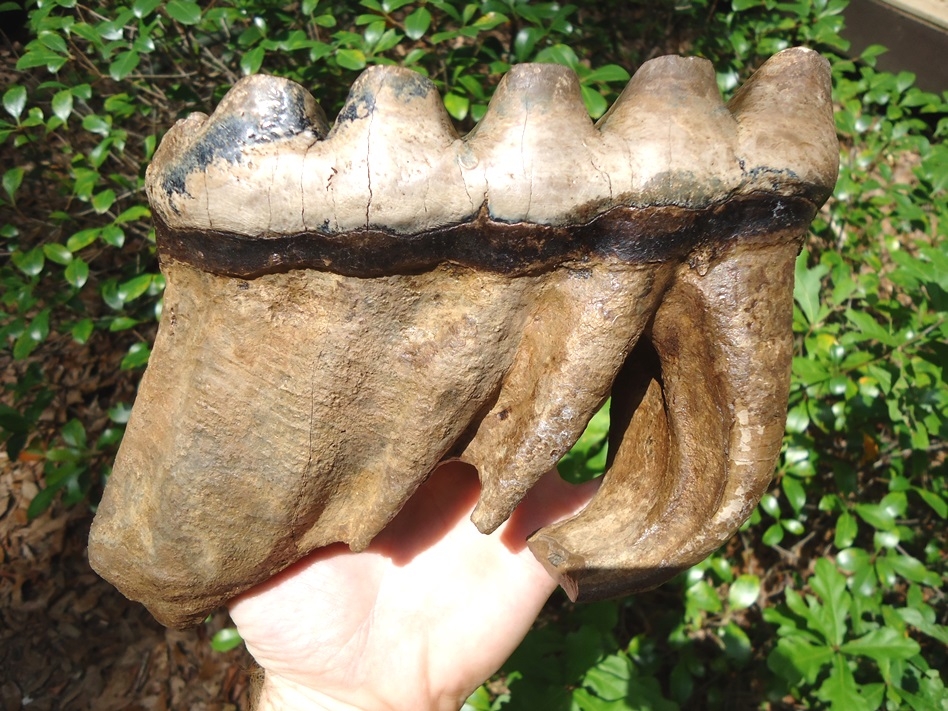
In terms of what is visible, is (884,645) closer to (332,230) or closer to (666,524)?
(666,524)

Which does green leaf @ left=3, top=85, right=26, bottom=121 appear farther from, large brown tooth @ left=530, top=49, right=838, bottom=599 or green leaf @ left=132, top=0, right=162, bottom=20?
large brown tooth @ left=530, top=49, right=838, bottom=599

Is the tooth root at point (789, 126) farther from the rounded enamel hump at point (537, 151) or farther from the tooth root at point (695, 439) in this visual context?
the rounded enamel hump at point (537, 151)

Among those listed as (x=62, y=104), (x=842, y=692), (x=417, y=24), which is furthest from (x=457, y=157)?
(x=842, y=692)

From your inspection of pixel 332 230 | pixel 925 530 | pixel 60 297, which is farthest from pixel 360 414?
pixel 925 530

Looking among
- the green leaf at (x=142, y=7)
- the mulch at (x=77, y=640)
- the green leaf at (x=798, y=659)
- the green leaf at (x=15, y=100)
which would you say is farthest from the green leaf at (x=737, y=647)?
the green leaf at (x=15, y=100)

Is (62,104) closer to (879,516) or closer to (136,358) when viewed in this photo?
(136,358)

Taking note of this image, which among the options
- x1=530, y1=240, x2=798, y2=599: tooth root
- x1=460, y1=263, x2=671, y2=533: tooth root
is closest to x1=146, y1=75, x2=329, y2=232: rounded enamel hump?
x1=460, y1=263, x2=671, y2=533: tooth root
